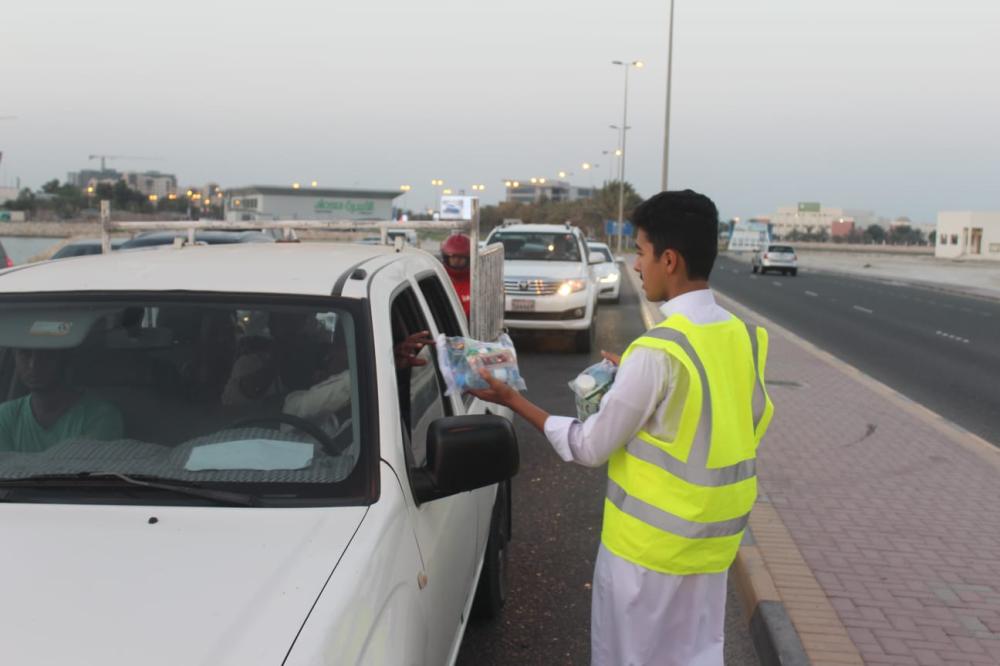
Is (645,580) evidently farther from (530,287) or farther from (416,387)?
(530,287)

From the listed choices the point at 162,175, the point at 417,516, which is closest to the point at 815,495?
the point at 417,516

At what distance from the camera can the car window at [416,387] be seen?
314cm

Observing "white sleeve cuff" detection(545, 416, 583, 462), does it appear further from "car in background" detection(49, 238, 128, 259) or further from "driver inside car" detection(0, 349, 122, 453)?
"car in background" detection(49, 238, 128, 259)

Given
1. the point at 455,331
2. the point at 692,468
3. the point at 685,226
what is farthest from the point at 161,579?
the point at 455,331

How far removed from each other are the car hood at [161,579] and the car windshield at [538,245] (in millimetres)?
13627

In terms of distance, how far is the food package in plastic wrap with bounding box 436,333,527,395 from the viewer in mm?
2842

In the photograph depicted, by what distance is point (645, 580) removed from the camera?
8.78 feet

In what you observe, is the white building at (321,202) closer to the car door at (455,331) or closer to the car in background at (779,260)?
the car in background at (779,260)

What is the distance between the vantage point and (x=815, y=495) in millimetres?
6582

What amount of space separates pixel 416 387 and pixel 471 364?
672mm

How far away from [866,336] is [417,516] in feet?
59.8

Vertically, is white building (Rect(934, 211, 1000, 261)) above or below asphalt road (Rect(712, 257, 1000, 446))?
above

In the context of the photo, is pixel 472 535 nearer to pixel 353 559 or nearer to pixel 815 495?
pixel 353 559

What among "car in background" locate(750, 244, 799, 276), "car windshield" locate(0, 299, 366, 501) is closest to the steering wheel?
"car windshield" locate(0, 299, 366, 501)
